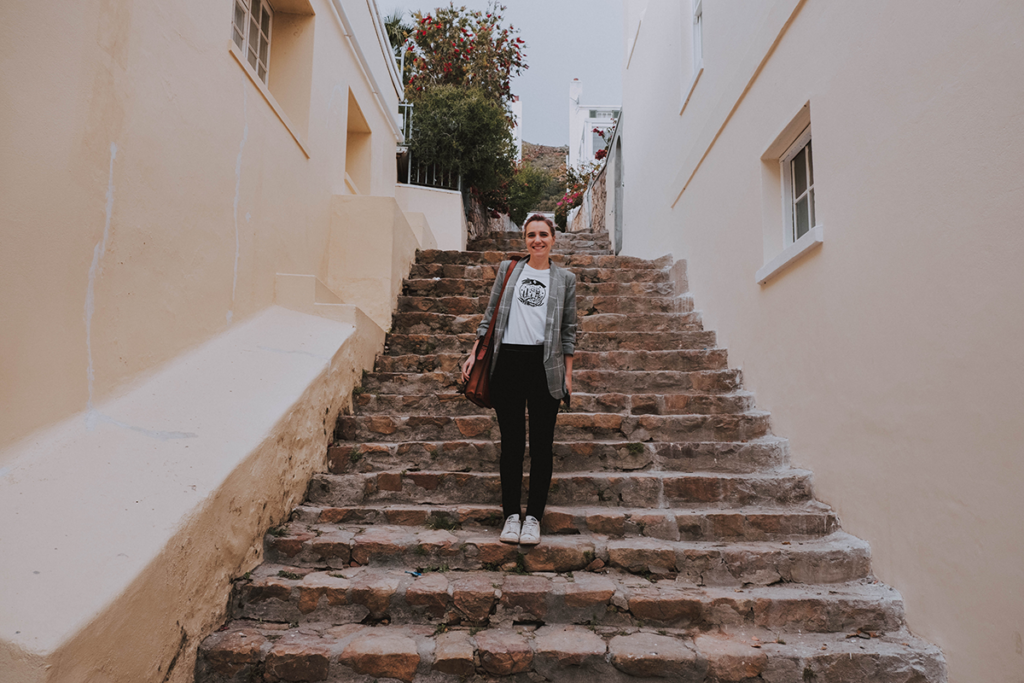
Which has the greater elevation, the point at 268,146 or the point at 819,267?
the point at 268,146

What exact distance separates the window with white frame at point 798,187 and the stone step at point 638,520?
174 cm

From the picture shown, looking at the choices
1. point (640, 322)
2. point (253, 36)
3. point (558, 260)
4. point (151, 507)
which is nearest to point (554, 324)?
point (151, 507)

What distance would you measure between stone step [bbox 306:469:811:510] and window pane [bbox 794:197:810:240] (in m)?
1.55

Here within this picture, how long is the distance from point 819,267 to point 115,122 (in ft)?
11.2

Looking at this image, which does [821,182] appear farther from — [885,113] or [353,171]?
[353,171]

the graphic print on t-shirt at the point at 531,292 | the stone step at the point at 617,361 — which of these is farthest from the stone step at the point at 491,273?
the graphic print on t-shirt at the point at 531,292

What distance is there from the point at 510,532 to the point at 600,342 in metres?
2.45

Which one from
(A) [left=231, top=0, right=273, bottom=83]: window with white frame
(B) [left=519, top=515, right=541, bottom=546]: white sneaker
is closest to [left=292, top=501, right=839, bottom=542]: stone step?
(B) [left=519, top=515, right=541, bottom=546]: white sneaker

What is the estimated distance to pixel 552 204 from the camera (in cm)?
2417

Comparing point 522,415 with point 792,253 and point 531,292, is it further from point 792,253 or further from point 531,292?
point 792,253

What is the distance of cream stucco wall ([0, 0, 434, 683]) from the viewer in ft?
6.20

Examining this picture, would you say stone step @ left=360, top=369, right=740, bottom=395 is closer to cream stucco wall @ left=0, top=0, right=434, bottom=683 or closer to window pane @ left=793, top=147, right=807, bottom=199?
cream stucco wall @ left=0, top=0, right=434, bottom=683

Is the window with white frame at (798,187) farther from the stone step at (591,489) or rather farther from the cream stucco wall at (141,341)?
the cream stucco wall at (141,341)

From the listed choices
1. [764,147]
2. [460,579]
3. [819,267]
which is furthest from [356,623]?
[764,147]
